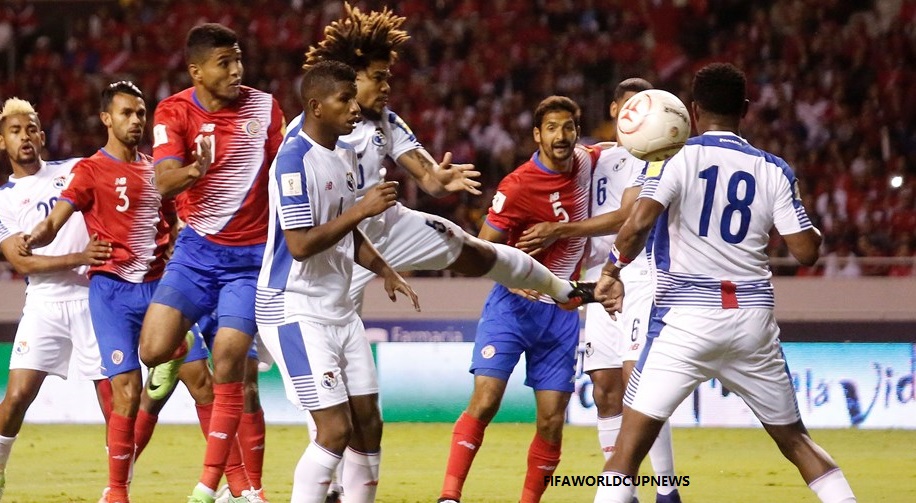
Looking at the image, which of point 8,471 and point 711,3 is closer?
point 8,471

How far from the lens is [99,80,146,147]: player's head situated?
7801 millimetres

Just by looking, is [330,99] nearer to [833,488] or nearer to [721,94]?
[721,94]

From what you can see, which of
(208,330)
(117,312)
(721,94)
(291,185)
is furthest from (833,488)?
(117,312)

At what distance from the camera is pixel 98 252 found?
25.1ft

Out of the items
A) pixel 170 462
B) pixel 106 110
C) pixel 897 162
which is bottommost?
pixel 170 462

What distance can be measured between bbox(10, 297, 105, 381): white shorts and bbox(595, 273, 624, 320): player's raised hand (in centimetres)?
359

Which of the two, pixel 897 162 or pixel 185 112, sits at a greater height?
pixel 185 112

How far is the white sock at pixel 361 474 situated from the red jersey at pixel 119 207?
2131 millimetres

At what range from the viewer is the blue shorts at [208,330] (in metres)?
7.95

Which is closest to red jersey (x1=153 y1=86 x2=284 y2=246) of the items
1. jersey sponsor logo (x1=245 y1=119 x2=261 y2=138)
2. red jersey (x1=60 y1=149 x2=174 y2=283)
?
jersey sponsor logo (x1=245 y1=119 x2=261 y2=138)

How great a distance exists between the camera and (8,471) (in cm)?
1022

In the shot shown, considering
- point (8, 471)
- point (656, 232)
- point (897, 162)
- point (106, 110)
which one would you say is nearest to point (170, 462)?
point (8, 471)

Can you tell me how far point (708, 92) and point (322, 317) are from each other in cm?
208

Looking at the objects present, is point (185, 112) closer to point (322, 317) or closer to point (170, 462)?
point (322, 317)
